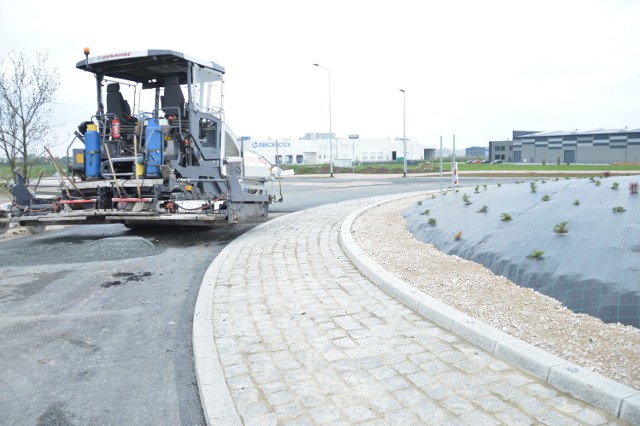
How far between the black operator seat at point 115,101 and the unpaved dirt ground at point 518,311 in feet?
20.2

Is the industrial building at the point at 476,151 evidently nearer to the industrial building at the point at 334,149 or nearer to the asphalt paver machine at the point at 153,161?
the industrial building at the point at 334,149

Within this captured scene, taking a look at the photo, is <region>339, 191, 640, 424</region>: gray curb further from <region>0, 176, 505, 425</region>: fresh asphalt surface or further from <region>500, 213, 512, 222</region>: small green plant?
<region>500, 213, 512, 222</region>: small green plant

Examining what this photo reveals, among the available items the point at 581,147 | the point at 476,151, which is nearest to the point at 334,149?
the point at 581,147

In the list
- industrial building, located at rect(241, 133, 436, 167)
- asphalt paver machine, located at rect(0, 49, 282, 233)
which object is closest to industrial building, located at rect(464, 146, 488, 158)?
industrial building, located at rect(241, 133, 436, 167)

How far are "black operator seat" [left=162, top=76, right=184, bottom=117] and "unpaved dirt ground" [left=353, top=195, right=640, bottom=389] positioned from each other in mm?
5184

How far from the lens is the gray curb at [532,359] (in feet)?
10.0

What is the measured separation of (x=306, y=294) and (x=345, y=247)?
2.40 meters

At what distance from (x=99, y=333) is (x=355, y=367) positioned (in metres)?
2.68

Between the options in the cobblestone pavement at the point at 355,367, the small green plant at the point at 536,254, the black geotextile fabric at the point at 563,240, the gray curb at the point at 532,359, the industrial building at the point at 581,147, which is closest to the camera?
the gray curb at the point at 532,359

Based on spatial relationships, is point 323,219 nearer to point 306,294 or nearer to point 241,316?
point 306,294

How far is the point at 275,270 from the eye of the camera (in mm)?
7059

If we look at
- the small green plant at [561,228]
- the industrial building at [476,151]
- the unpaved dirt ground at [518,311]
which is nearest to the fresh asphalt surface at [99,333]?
the unpaved dirt ground at [518,311]

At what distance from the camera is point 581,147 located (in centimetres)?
6912

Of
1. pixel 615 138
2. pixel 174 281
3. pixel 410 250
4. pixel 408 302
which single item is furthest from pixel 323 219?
pixel 615 138
